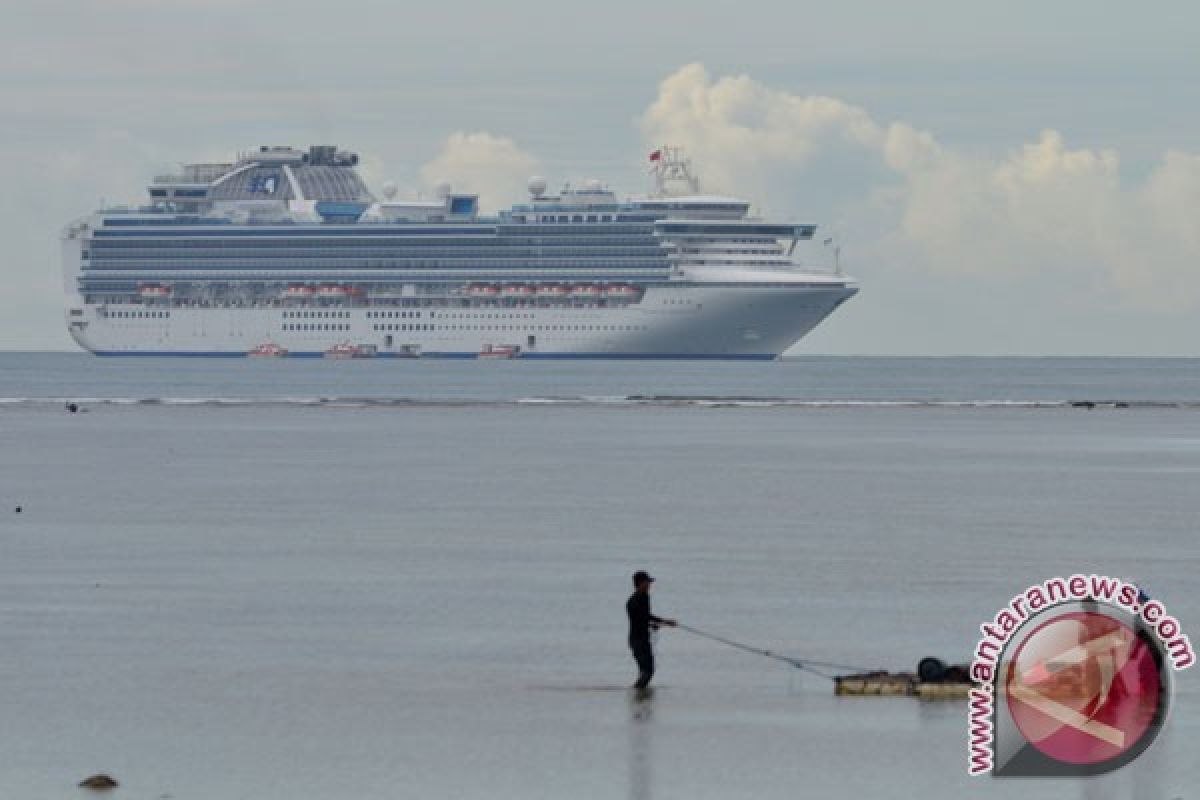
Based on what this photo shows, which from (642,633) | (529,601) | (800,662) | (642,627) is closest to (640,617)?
(642,627)

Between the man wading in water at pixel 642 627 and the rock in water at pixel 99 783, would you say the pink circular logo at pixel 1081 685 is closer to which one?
the man wading in water at pixel 642 627

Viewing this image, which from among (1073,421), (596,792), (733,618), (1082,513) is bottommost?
(596,792)

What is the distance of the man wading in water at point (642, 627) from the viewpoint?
2978 centimetres

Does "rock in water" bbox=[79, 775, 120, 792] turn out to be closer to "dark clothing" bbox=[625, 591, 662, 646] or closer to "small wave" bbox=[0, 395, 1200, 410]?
"dark clothing" bbox=[625, 591, 662, 646]

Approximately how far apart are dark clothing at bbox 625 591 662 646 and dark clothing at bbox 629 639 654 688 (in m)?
0.05

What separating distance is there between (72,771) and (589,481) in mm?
44807

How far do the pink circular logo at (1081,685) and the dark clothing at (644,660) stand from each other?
798 cm

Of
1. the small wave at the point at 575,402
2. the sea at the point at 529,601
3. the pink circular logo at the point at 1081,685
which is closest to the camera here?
the pink circular logo at the point at 1081,685

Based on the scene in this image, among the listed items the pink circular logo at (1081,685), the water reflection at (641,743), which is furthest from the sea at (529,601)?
the pink circular logo at (1081,685)

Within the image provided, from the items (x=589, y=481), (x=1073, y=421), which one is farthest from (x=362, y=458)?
(x=1073, y=421)

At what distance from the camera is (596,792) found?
80.1 ft

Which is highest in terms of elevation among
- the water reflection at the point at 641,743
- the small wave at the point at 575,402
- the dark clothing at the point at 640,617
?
the small wave at the point at 575,402

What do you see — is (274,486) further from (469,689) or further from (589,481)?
(469,689)

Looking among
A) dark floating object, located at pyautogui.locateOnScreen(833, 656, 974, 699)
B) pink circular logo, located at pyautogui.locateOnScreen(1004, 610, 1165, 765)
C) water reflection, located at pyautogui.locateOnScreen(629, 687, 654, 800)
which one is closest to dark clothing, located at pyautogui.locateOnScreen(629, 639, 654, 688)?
water reflection, located at pyautogui.locateOnScreen(629, 687, 654, 800)
